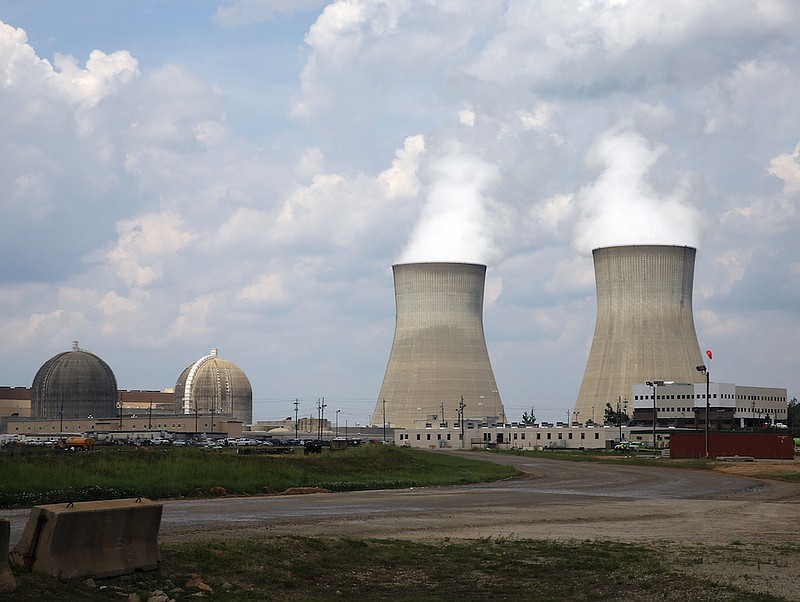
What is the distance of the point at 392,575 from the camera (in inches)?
515

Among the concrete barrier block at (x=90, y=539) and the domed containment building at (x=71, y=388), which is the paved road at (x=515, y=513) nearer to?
the concrete barrier block at (x=90, y=539)

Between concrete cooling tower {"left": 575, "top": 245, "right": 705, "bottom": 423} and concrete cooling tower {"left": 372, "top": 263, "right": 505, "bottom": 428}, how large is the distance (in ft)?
25.9

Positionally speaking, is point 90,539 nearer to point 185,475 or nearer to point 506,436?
point 185,475

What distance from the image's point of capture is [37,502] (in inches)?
833

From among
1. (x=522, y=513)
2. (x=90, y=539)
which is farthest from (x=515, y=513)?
(x=90, y=539)

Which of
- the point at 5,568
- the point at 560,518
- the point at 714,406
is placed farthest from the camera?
the point at 714,406

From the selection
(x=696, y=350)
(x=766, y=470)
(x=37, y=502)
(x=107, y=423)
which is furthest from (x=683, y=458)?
(x=107, y=423)

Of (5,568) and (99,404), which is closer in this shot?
(5,568)

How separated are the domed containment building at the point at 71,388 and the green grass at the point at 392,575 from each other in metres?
90.9

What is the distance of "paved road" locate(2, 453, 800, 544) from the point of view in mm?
17500

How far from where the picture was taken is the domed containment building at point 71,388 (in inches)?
4006

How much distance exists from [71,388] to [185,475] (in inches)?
3085

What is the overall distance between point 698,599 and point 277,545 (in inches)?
206

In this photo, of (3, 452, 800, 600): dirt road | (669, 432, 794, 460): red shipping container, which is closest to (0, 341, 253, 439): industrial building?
(669, 432, 794, 460): red shipping container
